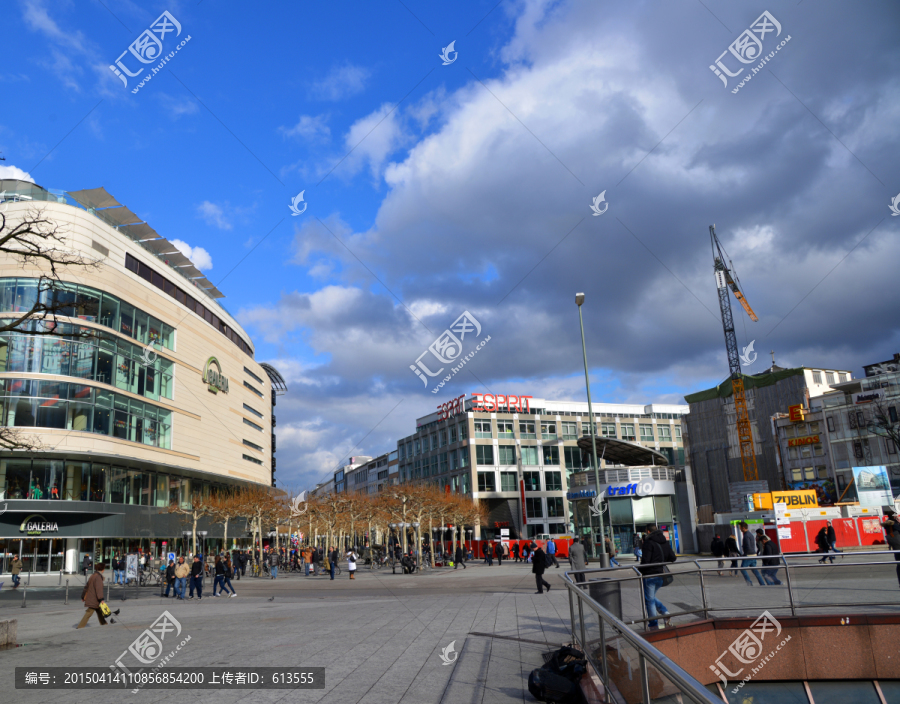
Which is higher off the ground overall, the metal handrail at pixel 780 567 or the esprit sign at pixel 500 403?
the esprit sign at pixel 500 403

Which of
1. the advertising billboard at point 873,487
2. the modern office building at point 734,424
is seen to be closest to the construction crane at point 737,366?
the modern office building at point 734,424

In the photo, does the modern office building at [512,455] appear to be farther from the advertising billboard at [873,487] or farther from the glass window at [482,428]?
Answer: the advertising billboard at [873,487]

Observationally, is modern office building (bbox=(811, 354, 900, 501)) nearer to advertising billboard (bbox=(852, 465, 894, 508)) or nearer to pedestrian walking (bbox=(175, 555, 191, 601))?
advertising billboard (bbox=(852, 465, 894, 508))

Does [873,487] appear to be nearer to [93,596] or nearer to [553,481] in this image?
[93,596]

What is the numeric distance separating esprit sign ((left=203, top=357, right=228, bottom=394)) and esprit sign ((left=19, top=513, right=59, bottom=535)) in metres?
23.3

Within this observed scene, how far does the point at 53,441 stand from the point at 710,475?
279 ft

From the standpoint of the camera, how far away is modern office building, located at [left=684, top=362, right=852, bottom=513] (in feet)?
289

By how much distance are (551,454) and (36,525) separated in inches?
2426

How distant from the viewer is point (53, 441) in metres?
44.2

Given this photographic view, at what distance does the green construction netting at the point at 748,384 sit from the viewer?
297ft

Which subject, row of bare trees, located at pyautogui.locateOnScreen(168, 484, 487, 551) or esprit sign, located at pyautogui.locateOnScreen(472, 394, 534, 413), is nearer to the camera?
row of bare trees, located at pyautogui.locateOnScreen(168, 484, 487, 551)

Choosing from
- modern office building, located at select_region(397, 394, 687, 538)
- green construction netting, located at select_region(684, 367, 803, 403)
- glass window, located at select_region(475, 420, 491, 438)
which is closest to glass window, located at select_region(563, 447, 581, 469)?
modern office building, located at select_region(397, 394, 687, 538)

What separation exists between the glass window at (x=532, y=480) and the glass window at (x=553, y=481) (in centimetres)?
122

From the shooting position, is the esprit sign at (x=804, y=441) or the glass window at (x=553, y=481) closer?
the esprit sign at (x=804, y=441)
